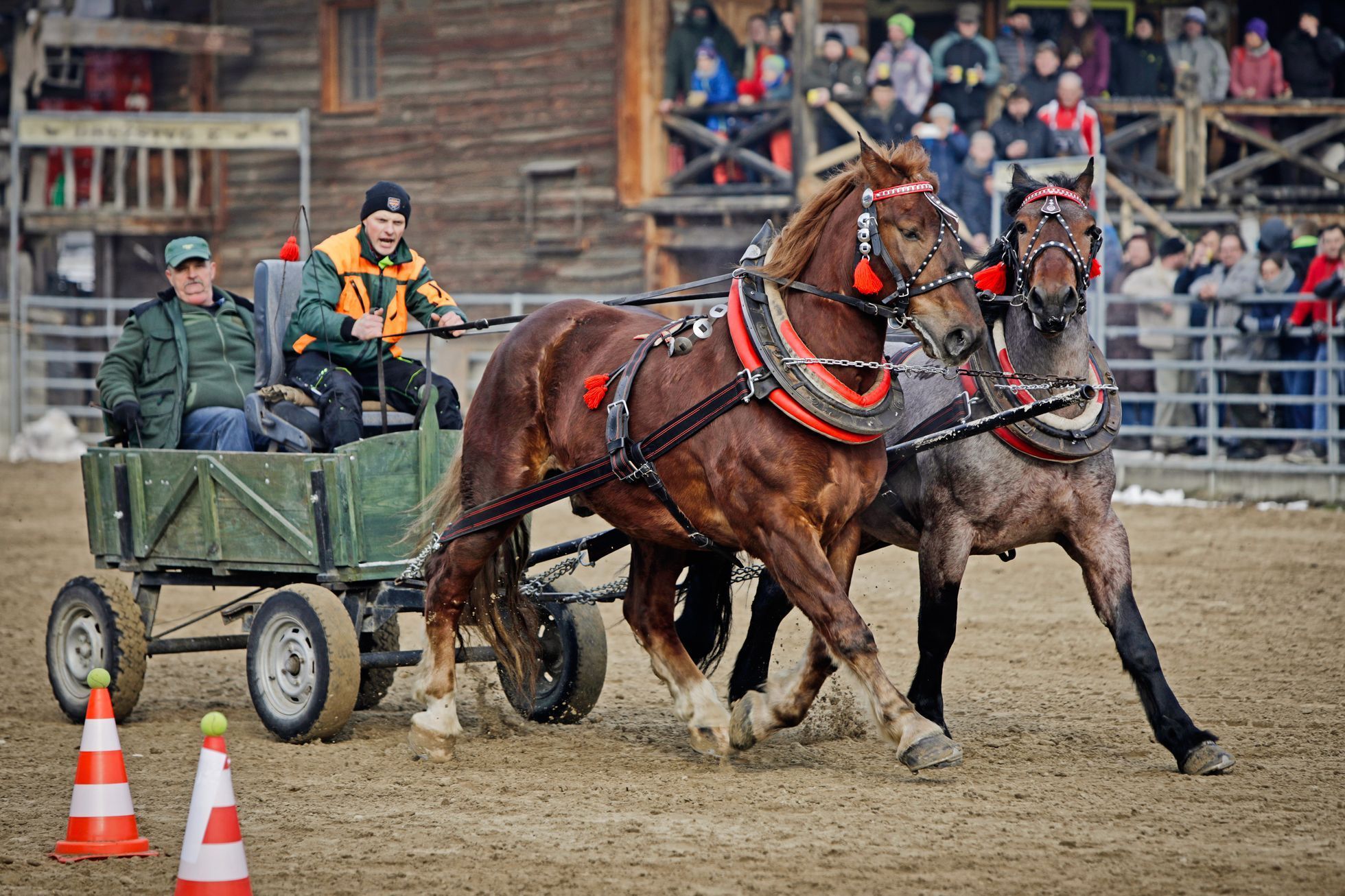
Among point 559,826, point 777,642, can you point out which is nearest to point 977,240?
point 777,642

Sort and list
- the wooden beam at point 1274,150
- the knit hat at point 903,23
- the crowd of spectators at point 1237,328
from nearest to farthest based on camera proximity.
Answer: the crowd of spectators at point 1237,328 < the wooden beam at point 1274,150 < the knit hat at point 903,23

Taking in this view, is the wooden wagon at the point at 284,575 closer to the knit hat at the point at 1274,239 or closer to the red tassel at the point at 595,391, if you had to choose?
the red tassel at the point at 595,391

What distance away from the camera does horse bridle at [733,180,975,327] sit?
5.05m

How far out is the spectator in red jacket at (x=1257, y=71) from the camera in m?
16.1

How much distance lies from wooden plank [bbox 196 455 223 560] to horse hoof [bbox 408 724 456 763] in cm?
123

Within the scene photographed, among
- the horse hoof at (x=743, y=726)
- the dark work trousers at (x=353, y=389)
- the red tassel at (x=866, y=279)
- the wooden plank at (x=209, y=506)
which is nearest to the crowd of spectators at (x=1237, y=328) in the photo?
the dark work trousers at (x=353, y=389)

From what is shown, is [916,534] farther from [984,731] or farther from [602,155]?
[602,155]

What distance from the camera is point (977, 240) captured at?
1471 cm

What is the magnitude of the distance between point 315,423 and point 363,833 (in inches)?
89.9

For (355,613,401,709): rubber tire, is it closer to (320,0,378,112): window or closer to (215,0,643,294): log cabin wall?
(215,0,643,294): log cabin wall

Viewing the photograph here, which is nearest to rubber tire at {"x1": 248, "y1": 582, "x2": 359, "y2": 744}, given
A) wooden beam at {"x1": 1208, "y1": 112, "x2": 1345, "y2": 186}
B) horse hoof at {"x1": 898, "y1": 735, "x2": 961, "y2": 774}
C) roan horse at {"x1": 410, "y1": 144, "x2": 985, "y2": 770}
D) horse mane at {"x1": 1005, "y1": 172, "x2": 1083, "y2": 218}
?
roan horse at {"x1": 410, "y1": 144, "x2": 985, "y2": 770}

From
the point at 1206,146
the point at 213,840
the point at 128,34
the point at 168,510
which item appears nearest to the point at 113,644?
the point at 168,510

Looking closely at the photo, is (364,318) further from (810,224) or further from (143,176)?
(143,176)

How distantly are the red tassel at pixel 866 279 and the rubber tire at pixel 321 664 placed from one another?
2.35m
